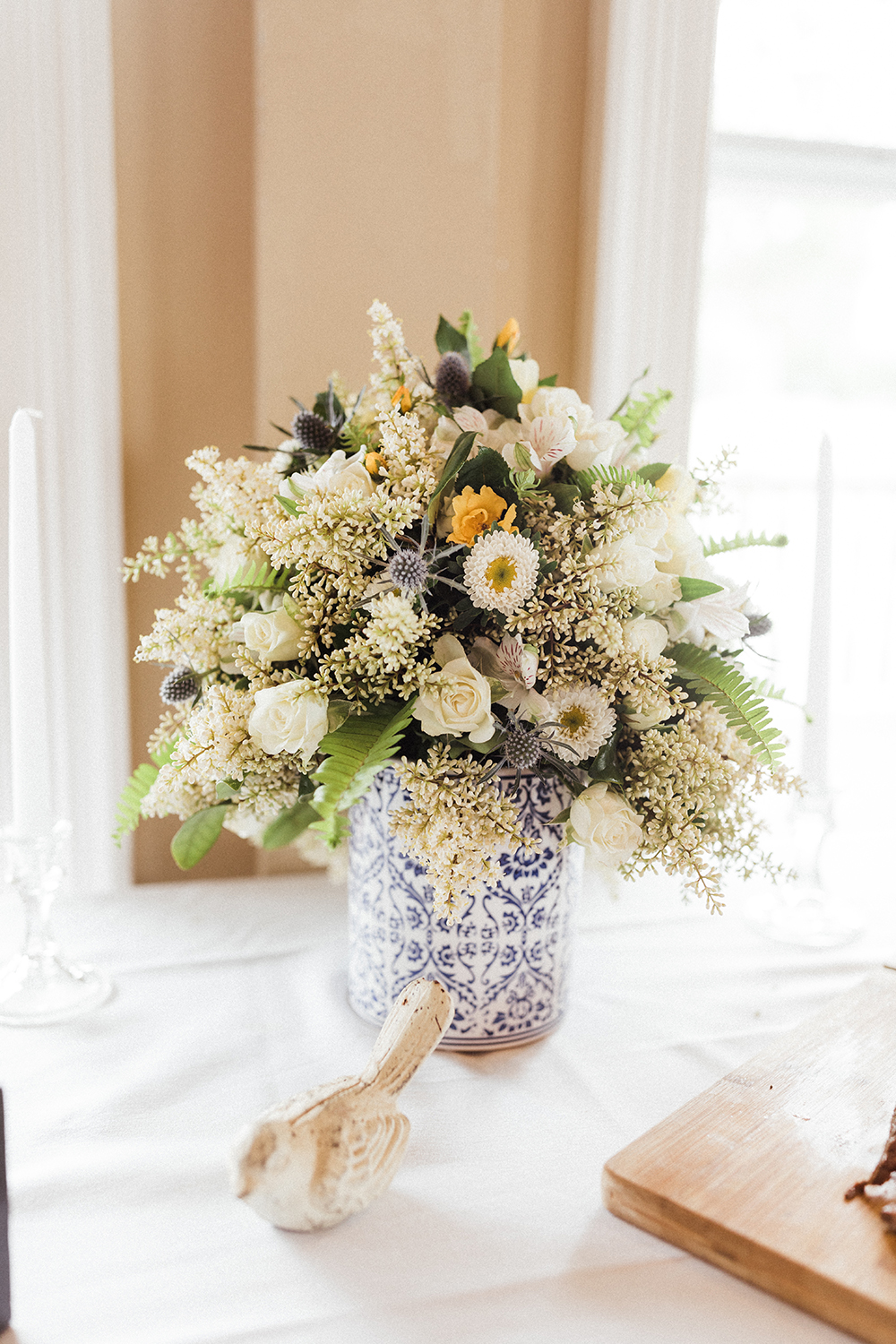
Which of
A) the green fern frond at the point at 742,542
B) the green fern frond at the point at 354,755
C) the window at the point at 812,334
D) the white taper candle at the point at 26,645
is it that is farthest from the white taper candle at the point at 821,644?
the white taper candle at the point at 26,645

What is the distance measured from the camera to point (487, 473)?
30.1 inches

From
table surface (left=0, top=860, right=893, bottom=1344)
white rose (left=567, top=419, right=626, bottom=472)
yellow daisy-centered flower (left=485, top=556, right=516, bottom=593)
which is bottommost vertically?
table surface (left=0, top=860, right=893, bottom=1344)

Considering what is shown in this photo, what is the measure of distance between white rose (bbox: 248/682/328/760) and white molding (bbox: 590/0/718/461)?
0.74 metres

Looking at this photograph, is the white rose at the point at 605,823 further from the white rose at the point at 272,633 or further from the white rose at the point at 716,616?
the white rose at the point at 272,633

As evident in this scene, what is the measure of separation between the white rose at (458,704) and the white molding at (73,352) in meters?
0.55

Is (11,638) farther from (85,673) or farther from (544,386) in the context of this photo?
(544,386)

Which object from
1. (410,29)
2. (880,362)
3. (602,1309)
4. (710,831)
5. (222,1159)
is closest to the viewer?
(602,1309)

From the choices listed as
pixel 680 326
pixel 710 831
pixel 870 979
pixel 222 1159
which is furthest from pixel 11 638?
pixel 680 326

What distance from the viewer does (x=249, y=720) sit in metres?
0.74

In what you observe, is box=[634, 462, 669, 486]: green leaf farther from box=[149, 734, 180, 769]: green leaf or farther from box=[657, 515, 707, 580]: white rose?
box=[149, 734, 180, 769]: green leaf

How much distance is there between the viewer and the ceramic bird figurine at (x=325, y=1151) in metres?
0.57

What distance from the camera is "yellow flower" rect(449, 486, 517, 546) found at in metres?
0.72

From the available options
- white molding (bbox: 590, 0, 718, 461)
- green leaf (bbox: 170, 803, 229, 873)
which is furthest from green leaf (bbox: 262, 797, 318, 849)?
white molding (bbox: 590, 0, 718, 461)

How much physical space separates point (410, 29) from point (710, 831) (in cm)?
91
